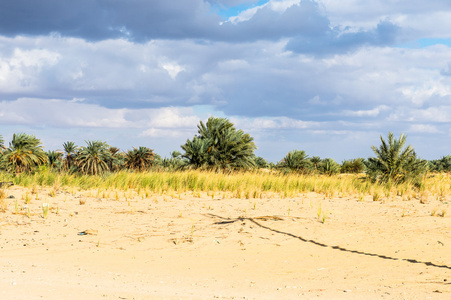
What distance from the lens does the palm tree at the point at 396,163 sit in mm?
18781

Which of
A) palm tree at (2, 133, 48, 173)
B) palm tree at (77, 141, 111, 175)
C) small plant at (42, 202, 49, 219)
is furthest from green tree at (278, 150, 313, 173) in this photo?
small plant at (42, 202, 49, 219)

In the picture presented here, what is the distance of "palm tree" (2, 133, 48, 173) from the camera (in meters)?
20.8

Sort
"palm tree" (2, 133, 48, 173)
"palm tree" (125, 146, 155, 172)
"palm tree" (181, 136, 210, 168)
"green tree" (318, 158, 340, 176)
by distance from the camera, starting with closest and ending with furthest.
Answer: "palm tree" (2, 133, 48, 173) < "palm tree" (181, 136, 210, 168) < "palm tree" (125, 146, 155, 172) < "green tree" (318, 158, 340, 176)

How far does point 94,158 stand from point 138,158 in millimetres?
7550

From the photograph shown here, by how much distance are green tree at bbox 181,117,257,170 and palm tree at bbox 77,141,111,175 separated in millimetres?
4124

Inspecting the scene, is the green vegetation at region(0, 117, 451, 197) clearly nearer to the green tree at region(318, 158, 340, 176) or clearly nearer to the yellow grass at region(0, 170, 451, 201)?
the yellow grass at region(0, 170, 451, 201)

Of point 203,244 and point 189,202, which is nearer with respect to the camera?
point 203,244

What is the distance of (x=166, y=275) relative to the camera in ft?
23.7

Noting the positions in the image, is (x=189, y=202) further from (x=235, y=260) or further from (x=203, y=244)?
(x=235, y=260)

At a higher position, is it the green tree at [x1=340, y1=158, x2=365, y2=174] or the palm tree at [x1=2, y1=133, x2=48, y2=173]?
the green tree at [x1=340, y1=158, x2=365, y2=174]

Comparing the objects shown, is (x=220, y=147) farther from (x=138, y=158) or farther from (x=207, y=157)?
(x=138, y=158)

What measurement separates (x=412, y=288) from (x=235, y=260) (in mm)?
3031

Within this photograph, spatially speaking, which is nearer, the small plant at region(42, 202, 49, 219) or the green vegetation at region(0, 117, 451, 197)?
the small plant at region(42, 202, 49, 219)

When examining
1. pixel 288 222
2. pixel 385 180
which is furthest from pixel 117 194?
pixel 385 180
